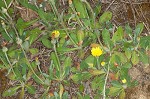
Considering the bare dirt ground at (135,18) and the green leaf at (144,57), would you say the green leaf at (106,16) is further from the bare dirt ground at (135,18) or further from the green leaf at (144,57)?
the green leaf at (144,57)

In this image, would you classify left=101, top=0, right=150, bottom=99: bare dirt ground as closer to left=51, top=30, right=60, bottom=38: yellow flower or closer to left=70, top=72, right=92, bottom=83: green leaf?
left=70, top=72, right=92, bottom=83: green leaf

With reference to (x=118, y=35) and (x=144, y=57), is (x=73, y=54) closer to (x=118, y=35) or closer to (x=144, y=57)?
(x=118, y=35)

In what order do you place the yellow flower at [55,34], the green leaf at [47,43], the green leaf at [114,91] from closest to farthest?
the yellow flower at [55,34]
the green leaf at [114,91]
the green leaf at [47,43]

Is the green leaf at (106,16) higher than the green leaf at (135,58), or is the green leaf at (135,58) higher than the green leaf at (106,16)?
the green leaf at (106,16)

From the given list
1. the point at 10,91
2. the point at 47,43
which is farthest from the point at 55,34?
the point at 10,91

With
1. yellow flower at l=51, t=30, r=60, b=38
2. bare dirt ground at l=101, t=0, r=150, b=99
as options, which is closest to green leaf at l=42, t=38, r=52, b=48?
yellow flower at l=51, t=30, r=60, b=38

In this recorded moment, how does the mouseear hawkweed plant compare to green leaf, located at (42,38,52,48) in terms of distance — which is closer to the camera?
the mouseear hawkweed plant

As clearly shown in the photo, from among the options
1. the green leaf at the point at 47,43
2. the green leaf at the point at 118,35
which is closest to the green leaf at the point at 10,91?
the green leaf at the point at 47,43

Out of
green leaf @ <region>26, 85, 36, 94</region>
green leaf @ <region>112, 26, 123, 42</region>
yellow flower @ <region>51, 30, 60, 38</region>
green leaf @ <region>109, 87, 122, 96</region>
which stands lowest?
green leaf @ <region>109, 87, 122, 96</region>
